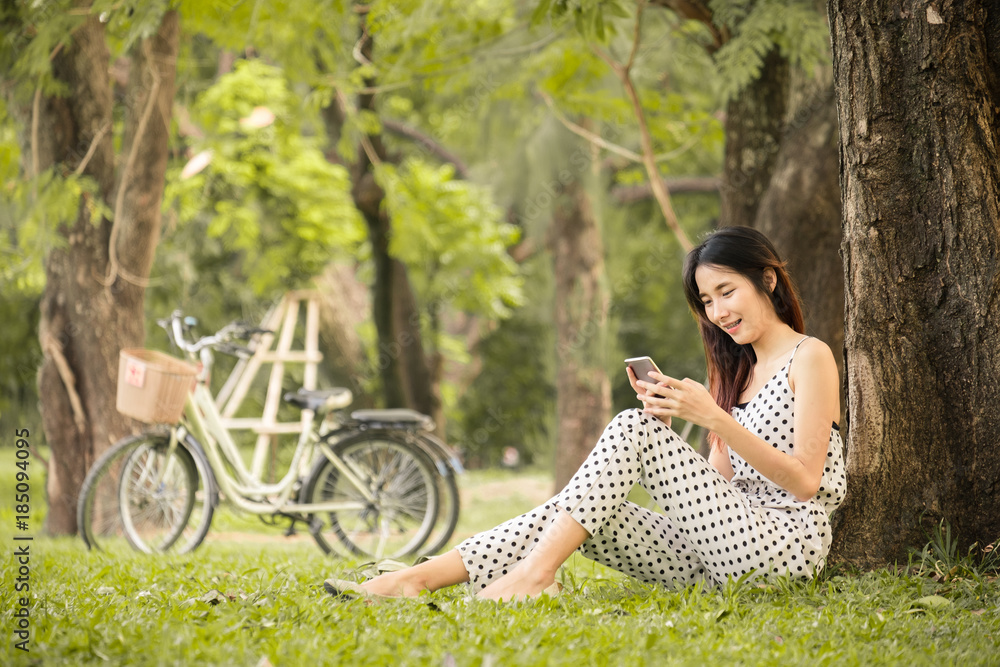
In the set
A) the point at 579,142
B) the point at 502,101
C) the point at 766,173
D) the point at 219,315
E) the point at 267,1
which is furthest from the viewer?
the point at 219,315

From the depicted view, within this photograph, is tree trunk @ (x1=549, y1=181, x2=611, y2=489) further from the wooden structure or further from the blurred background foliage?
the wooden structure

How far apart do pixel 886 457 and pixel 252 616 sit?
198 centimetres

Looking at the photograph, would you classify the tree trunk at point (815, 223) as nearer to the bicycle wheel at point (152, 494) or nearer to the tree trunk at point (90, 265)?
the bicycle wheel at point (152, 494)

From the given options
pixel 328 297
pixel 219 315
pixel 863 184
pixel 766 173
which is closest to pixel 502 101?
pixel 328 297

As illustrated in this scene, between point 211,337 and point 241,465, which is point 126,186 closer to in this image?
point 211,337

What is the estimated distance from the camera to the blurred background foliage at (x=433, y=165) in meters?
5.27

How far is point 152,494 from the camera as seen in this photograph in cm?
428

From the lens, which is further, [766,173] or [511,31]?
[511,31]

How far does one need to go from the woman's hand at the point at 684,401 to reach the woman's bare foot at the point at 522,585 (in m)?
0.58

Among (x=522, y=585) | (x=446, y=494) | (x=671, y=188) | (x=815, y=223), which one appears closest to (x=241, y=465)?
(x=446, y=494)

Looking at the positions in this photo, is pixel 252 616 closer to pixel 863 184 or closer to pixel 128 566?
pixel 128 566

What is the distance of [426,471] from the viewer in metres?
4.50

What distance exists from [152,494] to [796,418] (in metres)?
3.20

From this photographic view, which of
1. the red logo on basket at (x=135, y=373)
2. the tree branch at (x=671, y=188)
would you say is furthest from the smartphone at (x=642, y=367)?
the tree branch at (x=671, y=188)
